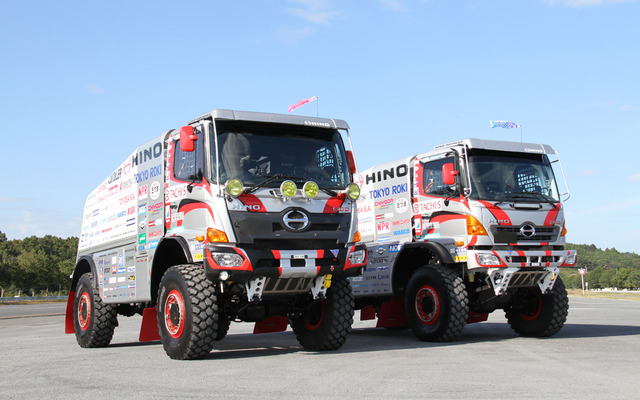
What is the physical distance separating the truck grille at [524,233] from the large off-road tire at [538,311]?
1.01 m

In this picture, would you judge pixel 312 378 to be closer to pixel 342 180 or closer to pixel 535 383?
pixel 535 383

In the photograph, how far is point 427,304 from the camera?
12.2 meters

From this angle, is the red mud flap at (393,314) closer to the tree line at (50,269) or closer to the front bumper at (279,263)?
the tree line at (50,269)

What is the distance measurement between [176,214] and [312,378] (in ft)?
12.2

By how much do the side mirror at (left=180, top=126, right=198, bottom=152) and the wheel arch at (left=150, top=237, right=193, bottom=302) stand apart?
5.22 ft

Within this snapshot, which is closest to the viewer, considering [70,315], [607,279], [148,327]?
[148,327]

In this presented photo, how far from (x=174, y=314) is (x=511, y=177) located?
20.9 feet

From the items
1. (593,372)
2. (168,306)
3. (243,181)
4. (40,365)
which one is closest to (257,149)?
(243,181)

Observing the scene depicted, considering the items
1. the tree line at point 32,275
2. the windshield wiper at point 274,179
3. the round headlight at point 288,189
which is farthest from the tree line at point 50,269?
the round headlight at point 288,189

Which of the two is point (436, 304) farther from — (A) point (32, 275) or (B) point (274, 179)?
(A) point (32, 275)

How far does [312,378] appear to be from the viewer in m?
7.46

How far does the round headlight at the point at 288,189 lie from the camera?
9219mm

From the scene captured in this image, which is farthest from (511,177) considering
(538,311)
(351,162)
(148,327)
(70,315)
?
(70,315)

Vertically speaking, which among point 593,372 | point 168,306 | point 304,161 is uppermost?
point 304,161
